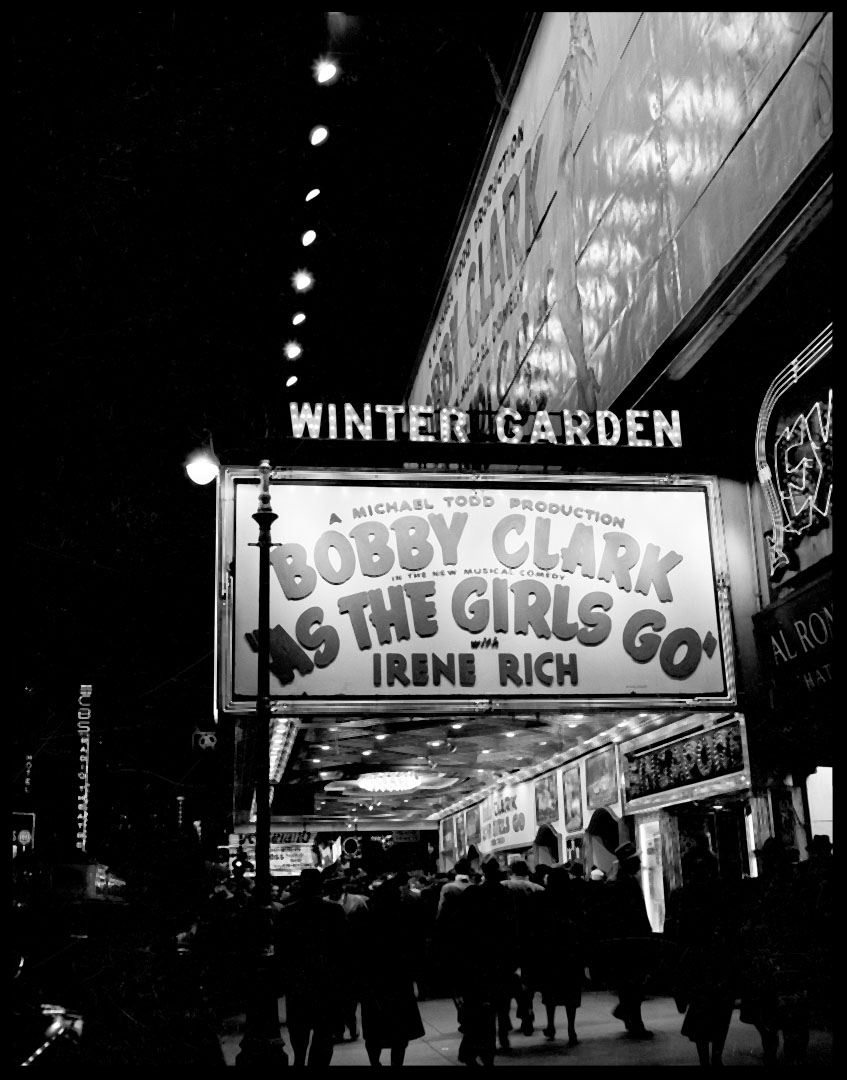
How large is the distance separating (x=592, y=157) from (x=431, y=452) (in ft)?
25.1

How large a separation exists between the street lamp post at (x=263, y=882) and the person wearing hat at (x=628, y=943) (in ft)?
12.6

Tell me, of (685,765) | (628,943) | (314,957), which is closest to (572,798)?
(685,765)

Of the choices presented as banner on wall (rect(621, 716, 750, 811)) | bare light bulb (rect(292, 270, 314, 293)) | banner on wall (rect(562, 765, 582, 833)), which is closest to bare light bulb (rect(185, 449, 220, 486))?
banner on wall (rect(621, 716, 750, 811))

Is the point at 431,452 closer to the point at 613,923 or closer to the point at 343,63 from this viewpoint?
the point at 613,923

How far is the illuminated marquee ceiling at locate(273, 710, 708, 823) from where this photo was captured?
56.8 feet

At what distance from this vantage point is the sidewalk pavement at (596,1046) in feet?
34.1

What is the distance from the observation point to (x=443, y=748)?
21469mm

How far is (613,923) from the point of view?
1267 centimetres

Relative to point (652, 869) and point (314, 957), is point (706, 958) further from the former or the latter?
point (652, 869)

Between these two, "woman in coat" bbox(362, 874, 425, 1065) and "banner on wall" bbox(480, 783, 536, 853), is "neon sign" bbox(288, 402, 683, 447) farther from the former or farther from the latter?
"banner on wall" bbox(480, 783, 536, 853)

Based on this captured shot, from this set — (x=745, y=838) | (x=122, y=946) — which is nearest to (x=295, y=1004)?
(x=122, y=946)

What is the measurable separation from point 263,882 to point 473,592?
421 cm

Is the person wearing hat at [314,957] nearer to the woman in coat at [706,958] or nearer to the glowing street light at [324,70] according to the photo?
the woman in coat at [706,958]

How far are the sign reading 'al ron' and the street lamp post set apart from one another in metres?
0.33
